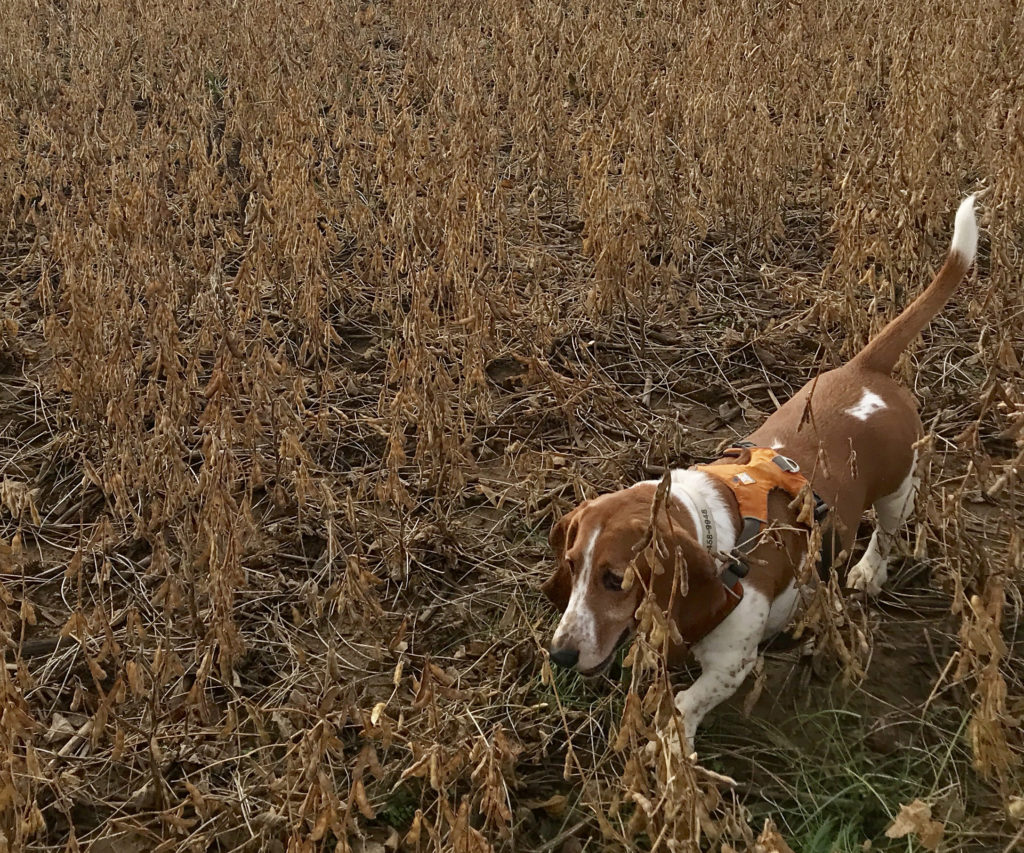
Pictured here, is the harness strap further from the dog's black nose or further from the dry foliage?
the dog's black nose

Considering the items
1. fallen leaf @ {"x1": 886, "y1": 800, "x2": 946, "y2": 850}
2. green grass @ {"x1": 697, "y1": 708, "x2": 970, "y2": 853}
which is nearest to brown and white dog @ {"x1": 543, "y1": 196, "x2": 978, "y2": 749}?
green grass @ {"x1": 697, "y1": 708, "x2": 970, "y2": 853}

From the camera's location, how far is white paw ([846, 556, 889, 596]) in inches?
106

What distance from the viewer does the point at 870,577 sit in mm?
2686

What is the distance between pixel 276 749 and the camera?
2357mm

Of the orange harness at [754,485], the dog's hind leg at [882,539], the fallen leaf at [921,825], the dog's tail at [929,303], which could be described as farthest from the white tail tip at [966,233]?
the fallen leaf at [921,825]

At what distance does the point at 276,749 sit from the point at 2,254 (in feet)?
10.5

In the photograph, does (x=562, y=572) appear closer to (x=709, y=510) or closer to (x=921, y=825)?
(x=709, y=510)

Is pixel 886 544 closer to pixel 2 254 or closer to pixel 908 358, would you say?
pixel 908 358

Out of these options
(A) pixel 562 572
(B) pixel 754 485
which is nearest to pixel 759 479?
(B) pixel 754 485

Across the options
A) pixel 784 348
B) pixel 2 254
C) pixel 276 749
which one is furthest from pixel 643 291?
pixel 2 254

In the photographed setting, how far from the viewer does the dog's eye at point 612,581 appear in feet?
6.97

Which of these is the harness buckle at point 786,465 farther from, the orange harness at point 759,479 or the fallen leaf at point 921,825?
the fallen leaf at point 921,825

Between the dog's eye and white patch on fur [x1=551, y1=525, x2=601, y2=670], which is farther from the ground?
the dog's eye

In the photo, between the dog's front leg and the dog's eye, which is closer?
the dog's eye
